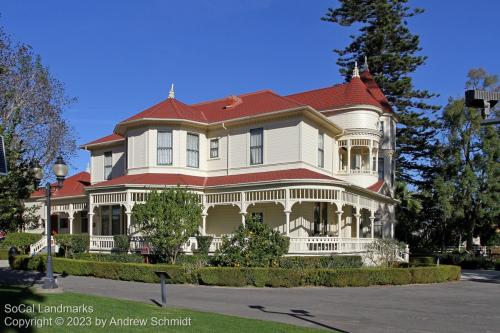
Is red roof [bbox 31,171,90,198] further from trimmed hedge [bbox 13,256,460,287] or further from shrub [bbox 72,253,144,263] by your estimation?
trimmed hedge [bbox 13,256,460,287]

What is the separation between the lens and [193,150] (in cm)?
3338

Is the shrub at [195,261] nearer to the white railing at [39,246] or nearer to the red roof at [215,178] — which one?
the red roof at [215,178]

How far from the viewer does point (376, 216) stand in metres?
37.5

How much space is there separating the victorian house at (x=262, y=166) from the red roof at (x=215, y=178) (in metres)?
0.08

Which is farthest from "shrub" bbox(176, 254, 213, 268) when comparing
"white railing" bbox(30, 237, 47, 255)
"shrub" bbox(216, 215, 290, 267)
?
"white railing" bbox(30, 237, 47, 255)

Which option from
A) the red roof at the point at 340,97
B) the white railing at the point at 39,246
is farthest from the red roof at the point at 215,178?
the red roof at the point at 340,97

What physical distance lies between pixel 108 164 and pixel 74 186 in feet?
13.1

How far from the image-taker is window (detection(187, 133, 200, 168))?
33.2 m

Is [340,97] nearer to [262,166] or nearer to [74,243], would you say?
[262,166]

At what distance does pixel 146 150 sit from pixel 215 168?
437 cm

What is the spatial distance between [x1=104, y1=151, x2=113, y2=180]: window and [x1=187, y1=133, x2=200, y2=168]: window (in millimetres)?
8109

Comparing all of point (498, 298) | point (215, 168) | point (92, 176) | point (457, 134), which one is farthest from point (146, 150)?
point (457, 134)

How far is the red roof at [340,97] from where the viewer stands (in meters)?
35.5

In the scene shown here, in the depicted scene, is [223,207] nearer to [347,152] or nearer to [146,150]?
[146,150]
